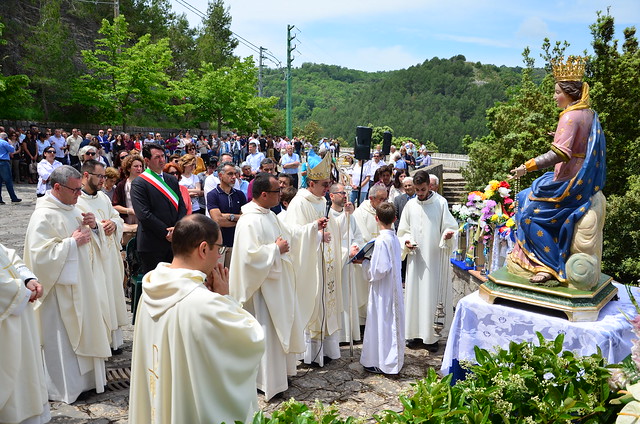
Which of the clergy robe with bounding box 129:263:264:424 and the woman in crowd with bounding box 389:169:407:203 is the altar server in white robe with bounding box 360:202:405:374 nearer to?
the clergy robe with bounding box 129:263:264:424

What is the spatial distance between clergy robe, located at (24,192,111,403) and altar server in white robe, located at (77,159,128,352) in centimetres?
46

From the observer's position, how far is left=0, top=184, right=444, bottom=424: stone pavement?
493cm

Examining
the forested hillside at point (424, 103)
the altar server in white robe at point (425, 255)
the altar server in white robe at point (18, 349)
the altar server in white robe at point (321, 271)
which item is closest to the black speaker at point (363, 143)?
the altar server in white robe at point (425, 255)

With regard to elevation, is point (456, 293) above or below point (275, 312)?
below

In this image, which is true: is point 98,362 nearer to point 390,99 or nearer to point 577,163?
point 577,163

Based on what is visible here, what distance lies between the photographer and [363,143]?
28.6ft

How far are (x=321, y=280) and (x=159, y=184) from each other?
7.31 ft

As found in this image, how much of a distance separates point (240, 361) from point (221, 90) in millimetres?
31242

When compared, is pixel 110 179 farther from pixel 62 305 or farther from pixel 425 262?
pixel 425 262

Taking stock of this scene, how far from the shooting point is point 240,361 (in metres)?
2.88

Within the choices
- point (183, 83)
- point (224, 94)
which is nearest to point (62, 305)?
point (224, 94)

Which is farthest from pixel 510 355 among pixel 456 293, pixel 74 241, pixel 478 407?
pixel 456 293

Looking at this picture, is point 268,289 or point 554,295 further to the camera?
point 268,289

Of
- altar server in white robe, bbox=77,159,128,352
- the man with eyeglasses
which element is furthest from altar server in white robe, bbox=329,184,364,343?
altar server in white robe, bbox=77,159,128,352
